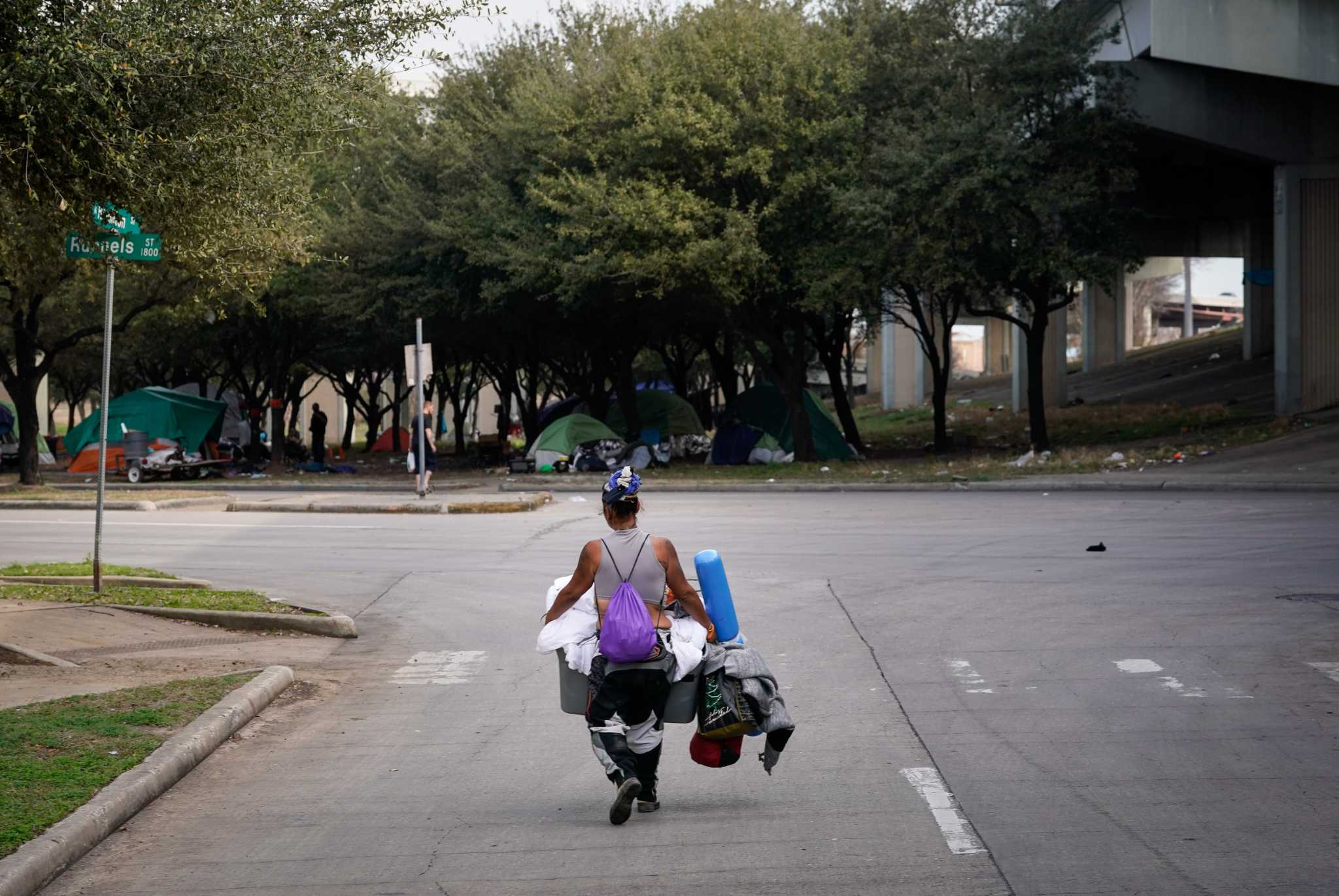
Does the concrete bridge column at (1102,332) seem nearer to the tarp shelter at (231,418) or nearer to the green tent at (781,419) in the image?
the green tent at (781,419)

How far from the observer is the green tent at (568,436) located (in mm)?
34719

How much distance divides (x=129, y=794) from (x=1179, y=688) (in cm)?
617

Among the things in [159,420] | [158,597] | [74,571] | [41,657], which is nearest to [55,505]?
[74,571]

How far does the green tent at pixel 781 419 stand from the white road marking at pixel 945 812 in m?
27.9

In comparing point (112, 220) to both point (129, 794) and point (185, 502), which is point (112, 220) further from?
point (185, 502)

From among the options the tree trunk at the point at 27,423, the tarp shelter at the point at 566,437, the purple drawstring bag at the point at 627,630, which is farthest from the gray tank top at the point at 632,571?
the tree trunk at the point at 27,423

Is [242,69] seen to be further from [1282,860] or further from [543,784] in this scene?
[1282,860]

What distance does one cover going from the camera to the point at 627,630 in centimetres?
609

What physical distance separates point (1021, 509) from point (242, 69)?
46.4 feet

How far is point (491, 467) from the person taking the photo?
1604 inches

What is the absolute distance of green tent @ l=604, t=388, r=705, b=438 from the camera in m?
43.2

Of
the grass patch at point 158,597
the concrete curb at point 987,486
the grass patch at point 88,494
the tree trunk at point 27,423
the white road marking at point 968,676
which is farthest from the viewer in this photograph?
the tree trunk at point 27,423

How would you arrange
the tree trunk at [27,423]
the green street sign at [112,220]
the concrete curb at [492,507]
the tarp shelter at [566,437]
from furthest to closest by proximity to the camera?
1. the tarp shelter at [566,437]
2. the tree trunk at [27,423]
3. the concrete curb at [492,507]
4. the green street sign at [112,220]

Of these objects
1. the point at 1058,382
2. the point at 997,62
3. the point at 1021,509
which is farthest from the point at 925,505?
the point at 1058,382
